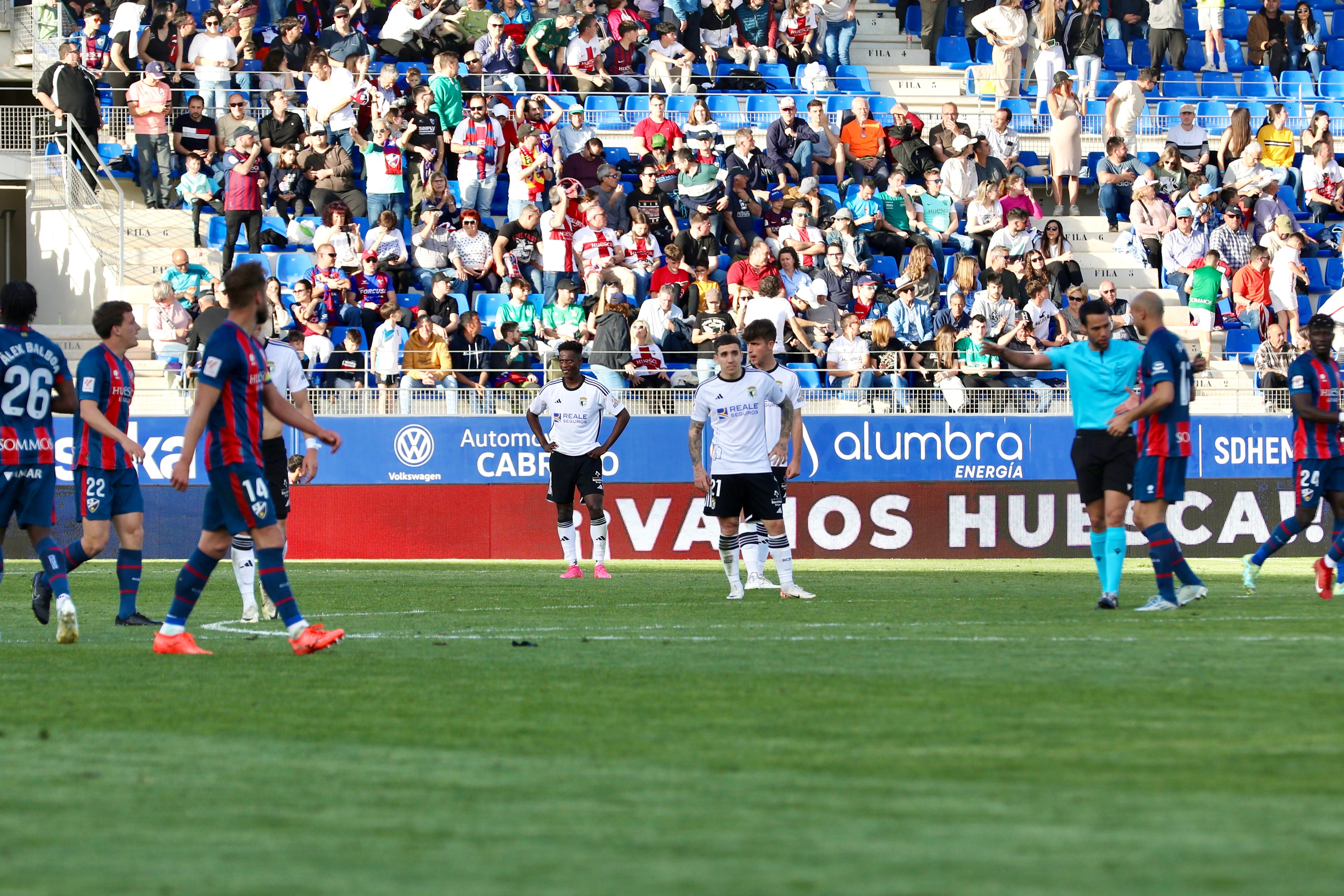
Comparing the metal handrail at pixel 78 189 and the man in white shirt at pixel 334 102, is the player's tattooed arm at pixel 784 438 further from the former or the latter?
the metal handrail at pixel 78 189

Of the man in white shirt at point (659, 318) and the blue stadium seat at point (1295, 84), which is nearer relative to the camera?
the man in white shirt at point (659, 318)

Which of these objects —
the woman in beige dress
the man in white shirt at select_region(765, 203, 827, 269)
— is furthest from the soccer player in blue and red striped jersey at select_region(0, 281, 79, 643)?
the woman in beige dress

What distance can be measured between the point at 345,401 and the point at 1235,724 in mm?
17172

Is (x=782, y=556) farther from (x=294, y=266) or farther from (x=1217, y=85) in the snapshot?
(x=1217, y=85)

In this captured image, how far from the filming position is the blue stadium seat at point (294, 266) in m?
24.1

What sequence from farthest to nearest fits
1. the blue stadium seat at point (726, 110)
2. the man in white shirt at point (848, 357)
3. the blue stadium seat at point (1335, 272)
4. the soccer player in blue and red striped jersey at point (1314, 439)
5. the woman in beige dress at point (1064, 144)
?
1. the blue stadium seat at point (726, 110)
2. the woman in beige dress at point (1064, 144)
3. the blue stadium seat at point (1335, 272)
4. the man in white shirt at point (848, 357)
5. the soccer player in blue and red striped jersey at point (1314, 439)

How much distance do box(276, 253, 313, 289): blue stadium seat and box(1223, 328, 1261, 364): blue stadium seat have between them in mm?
12364

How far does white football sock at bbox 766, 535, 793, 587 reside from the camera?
14.4 meters

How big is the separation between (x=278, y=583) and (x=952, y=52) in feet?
81.1

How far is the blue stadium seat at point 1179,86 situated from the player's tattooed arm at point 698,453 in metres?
19.6

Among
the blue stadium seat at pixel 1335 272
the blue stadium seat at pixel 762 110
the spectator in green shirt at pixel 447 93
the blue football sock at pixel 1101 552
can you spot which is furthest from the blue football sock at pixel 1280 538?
the blue stadium seat at pixel 762 110

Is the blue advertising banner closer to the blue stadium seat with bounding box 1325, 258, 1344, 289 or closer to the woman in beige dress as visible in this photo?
the blue stadium seat with bounding box 1325, 258, 1344, 289

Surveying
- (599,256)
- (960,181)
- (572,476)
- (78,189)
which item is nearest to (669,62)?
(960,181)

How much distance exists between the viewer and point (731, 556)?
14.6m
